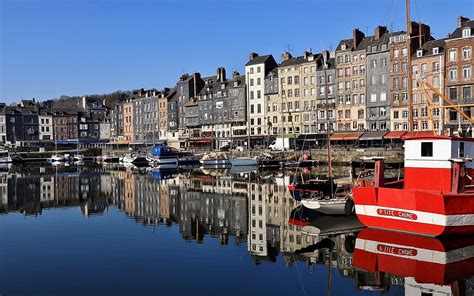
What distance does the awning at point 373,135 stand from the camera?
Answer: 72.6m

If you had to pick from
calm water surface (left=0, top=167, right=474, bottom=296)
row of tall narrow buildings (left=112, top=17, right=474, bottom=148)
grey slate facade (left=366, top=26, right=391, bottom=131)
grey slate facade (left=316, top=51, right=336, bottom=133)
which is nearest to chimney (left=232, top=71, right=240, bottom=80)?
→ row of tall narrow buildings (left=112, top=17, right=474, bottom=148)

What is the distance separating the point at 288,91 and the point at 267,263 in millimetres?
76121

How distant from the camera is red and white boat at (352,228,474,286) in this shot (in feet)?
54.1

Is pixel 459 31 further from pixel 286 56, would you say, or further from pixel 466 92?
pixel 286 56

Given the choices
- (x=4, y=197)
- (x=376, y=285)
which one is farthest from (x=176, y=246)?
(x=4, y=197)

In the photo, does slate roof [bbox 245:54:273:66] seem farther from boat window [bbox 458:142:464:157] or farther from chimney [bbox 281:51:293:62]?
boat window [bbox 458:142:464:157]

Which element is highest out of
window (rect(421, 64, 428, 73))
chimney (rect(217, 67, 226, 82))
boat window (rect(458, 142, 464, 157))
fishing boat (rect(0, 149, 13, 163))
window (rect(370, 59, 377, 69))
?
chimney (rect(217, 67, 226, 82))

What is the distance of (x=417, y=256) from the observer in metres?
18.6

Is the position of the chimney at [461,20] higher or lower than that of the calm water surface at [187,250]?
higher

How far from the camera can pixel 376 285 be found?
1575cm

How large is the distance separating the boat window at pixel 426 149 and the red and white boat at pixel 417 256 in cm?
363

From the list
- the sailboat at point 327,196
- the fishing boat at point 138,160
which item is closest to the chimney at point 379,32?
the fishing boat at point 138,160

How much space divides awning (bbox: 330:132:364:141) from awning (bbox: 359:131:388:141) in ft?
3.02

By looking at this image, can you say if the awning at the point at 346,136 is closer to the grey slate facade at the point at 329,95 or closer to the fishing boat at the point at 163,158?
the grey slate facade at the point at 329,95
